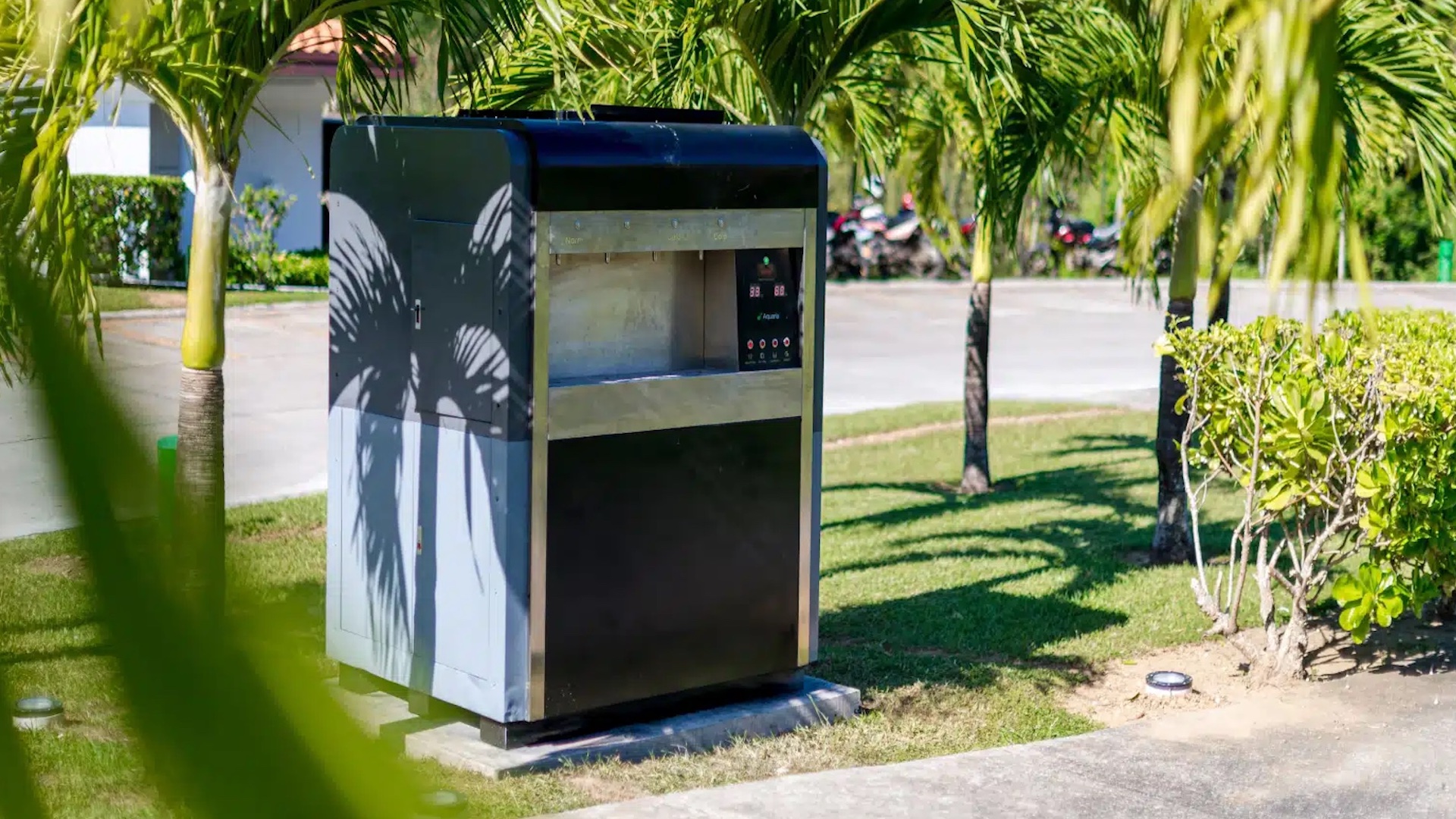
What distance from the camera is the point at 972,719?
6250mm

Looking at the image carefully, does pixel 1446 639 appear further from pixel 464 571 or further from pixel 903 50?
pixel 464 571

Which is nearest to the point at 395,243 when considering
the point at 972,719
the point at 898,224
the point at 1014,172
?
the point at 972,719

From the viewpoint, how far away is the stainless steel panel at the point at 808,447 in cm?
610

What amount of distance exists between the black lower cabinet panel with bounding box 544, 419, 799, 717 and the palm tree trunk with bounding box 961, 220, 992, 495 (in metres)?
5.72

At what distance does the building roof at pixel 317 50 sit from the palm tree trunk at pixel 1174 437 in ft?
14.0

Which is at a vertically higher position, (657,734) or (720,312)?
(720,312)

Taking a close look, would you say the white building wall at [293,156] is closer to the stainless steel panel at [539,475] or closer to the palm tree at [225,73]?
the palm tree at [225,73]

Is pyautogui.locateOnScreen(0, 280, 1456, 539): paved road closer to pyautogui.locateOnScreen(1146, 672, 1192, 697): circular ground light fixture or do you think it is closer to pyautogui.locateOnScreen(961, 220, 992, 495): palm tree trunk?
pyautogui.locateOnScreen(1146, 672, 1192, 697): circular ground light fixture

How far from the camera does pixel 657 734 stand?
5719mm

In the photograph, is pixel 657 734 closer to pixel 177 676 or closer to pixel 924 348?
pixel 177 676

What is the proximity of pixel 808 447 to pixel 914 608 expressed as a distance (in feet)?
7.31

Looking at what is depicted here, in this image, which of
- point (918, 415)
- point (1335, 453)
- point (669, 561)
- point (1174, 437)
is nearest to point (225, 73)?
point (669, 561)

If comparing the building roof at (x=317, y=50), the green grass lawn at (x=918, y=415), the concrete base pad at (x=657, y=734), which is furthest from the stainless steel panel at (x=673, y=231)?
the green grass lawn at (x=918, y=415)

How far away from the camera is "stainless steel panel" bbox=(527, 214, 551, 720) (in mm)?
5254
